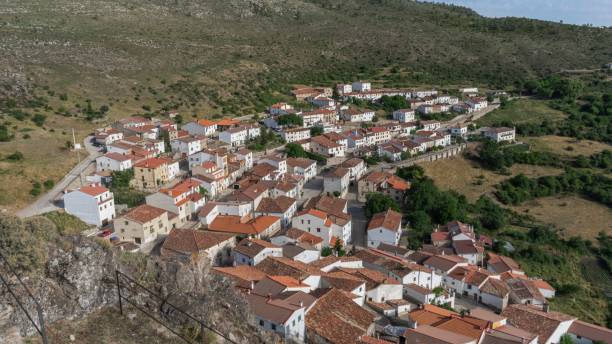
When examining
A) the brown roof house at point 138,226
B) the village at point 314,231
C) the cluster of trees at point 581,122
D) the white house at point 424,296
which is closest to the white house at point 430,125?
the village at point 314,231

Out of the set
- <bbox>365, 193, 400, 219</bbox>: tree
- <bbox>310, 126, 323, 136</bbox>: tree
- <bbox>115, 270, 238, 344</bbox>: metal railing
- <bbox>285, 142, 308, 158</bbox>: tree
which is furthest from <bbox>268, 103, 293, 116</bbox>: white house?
<bbox>115, 270, 238, 344</bbox>: metal railing

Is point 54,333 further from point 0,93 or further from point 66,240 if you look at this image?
point 0,93

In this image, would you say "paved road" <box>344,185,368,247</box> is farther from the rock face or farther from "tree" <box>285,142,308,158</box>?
the rock face

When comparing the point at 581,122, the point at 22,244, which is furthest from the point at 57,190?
the point at 581,122

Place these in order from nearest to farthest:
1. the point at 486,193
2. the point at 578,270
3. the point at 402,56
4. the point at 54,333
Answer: the point at 54,333, the point at 578,270, the point at 486,193, the point at 402,56

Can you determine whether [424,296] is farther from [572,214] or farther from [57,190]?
[572,214]

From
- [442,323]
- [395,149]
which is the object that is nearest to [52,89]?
[395,149]
